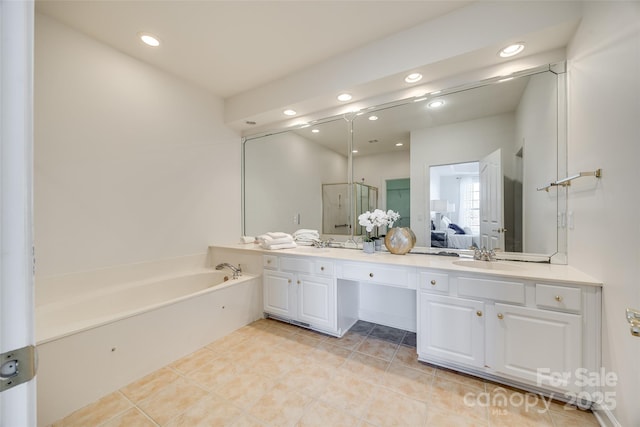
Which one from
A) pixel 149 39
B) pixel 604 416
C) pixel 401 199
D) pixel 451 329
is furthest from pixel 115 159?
pixel 604 416

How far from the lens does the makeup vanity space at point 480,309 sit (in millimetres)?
1485

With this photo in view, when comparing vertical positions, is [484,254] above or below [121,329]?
above

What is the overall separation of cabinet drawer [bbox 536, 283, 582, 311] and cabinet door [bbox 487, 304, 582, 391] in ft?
0.15

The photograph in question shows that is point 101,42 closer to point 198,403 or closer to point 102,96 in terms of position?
point 102,96

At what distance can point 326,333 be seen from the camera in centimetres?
251

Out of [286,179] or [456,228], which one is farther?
[286,179]

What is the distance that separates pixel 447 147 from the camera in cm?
238

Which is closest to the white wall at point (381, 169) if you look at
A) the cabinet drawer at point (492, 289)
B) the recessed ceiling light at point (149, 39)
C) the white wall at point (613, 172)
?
the cabinet drawer at point (492, 289)

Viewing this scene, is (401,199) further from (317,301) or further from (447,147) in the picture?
(317,301)

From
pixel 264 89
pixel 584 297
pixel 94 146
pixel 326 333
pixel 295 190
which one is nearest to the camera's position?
pixel 584 297

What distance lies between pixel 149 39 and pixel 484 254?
11.4 ft

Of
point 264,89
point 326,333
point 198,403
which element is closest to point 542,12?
point 264,89

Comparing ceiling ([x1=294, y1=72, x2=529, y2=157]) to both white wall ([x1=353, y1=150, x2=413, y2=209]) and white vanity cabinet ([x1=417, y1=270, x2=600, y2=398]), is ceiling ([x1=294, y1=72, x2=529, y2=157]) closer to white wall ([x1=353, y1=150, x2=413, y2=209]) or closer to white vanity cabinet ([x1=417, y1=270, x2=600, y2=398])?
white wall ([x1=353, y1=150, x2=413, y2=209])

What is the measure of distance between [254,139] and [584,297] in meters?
3.63
